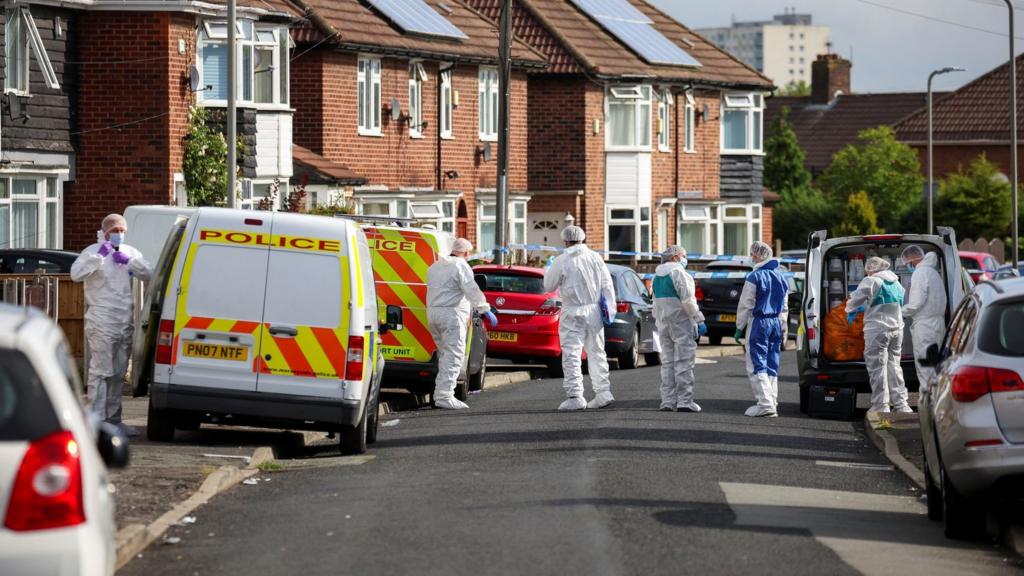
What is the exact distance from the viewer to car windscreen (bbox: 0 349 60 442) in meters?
6.45

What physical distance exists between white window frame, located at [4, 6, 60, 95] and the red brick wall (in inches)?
51.0

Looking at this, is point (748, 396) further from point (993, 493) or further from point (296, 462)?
point (993, 493)

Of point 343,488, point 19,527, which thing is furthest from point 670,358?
point 19,527

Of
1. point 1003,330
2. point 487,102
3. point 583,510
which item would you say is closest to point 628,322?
point 583,510

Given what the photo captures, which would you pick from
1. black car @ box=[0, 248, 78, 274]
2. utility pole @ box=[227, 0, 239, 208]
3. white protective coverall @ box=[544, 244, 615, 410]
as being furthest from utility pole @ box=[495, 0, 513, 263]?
white protective coverall @ box=[544, 244, 615, 410]

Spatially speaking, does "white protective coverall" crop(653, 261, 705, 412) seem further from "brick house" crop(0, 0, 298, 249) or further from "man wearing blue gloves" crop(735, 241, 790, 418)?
"brick house" crop(0, 0, 298, 249)

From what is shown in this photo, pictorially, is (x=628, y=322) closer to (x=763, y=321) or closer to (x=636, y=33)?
(x=763, y=321)

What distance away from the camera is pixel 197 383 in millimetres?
14352

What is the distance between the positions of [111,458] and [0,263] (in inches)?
711

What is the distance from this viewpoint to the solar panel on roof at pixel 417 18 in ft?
136

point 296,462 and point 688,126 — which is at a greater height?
point 688,126

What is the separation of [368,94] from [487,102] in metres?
5.70

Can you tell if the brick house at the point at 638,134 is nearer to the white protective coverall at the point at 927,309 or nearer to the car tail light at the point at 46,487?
the white protective coverall at the point at 927,309

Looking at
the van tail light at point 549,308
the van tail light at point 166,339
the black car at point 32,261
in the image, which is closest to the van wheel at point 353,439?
the van tail light at point 166,339
